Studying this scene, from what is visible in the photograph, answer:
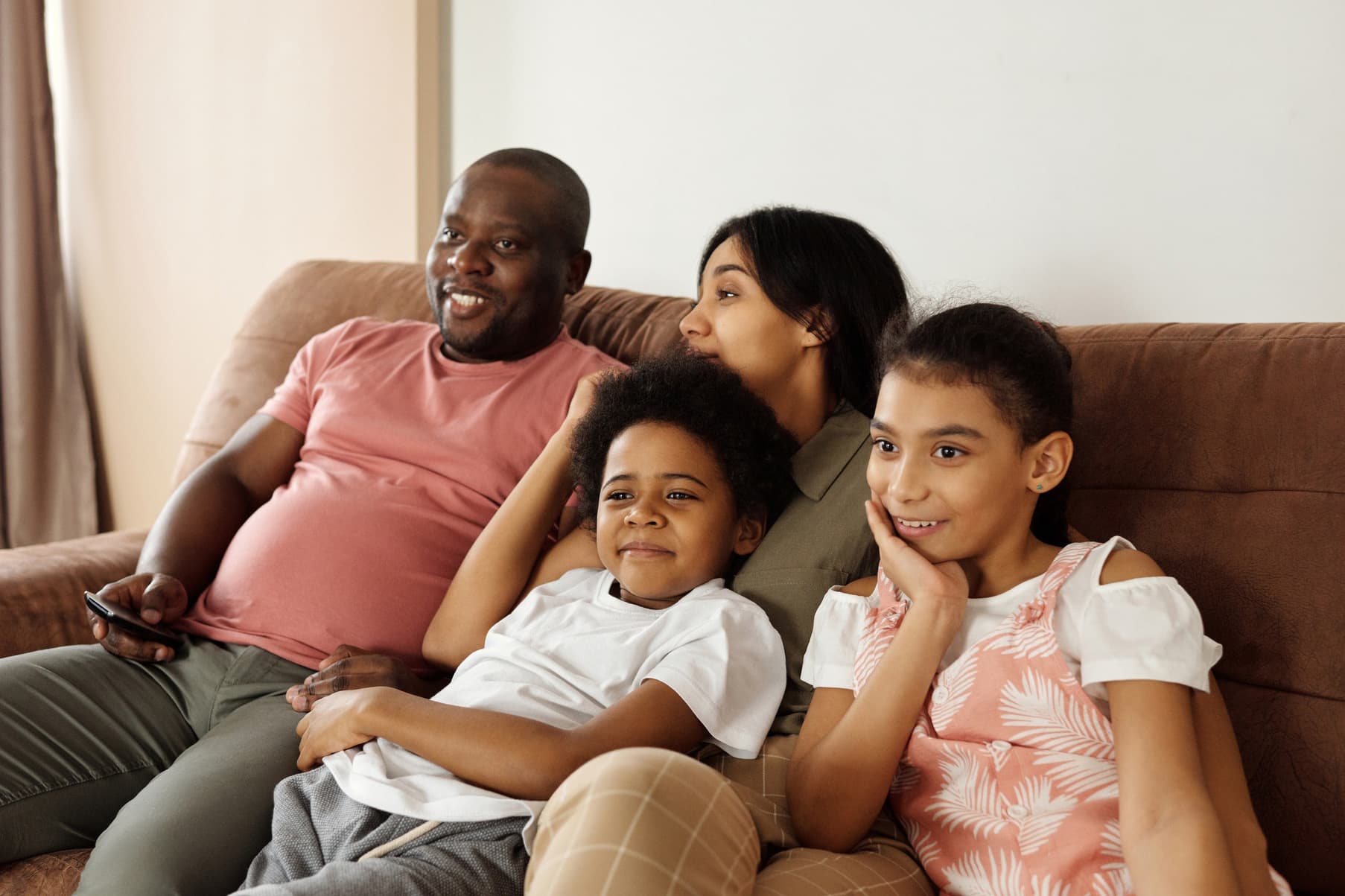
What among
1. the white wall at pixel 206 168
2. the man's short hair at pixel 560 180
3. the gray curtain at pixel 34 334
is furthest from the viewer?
the gray curtain at pixel 34 334

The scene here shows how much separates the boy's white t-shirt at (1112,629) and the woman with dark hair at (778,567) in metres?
0.17

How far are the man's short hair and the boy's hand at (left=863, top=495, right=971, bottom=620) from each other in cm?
94

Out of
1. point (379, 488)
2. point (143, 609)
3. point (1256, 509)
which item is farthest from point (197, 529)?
point (1256, 509)

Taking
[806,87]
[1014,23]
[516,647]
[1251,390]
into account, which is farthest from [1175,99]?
[516,647]

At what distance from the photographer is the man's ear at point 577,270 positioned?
206 centimetres

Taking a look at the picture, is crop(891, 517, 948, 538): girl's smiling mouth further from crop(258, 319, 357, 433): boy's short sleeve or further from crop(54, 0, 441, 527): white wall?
crop(54, 0, 441, 527): white wall

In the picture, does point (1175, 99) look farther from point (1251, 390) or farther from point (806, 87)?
point (806, 87)

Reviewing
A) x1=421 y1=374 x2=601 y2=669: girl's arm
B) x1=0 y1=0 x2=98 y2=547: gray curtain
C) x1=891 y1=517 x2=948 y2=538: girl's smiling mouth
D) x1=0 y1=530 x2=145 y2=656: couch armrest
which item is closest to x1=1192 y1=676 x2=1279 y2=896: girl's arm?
x1=891 y1=517 x2=948 y2=538: girl's smiling mouth

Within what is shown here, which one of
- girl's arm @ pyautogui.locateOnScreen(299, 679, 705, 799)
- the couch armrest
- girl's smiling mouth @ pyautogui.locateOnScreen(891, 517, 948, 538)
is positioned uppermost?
girl's smiling mouth @ pyautogui.locateOnScreen(891, 517, 948, 538)

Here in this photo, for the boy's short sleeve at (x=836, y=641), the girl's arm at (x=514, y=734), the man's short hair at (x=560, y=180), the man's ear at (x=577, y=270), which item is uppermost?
the man's short hair at (x=560, y=180)

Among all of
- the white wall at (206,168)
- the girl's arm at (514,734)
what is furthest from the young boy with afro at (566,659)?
the white wall at (206,168)

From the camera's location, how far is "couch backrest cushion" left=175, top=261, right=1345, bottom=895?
→ 50.1 inches

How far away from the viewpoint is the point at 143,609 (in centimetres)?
171

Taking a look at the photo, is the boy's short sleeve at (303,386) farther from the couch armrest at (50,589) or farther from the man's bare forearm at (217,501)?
the couch armrest at (50,589)
